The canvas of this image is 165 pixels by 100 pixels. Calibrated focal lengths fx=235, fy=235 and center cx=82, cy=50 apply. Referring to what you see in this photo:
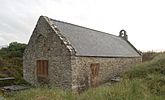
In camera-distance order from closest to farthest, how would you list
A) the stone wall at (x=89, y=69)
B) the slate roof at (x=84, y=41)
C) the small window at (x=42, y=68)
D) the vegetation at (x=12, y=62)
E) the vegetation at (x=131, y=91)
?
the vegetation at (x=131, y=91) < the stone wall at (x=89, y=69) < the slate roof at (x=84, y=41) < the small window at (x=42, y=68) < the vegetation at (x=12, y=62)

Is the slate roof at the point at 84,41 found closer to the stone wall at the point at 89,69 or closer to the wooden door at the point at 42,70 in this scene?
the stone wall at the point at 89,69

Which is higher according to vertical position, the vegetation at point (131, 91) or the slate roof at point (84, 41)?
the slate roof at point (84, 41)

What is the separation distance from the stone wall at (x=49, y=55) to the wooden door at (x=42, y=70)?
0.35 metres

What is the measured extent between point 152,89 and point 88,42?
9.68m

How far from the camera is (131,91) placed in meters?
10.1

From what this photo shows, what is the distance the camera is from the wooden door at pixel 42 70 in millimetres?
18547

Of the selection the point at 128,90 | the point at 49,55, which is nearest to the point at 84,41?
the point at 49,55

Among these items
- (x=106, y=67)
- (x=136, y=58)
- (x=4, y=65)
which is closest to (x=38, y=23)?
(x=106, y=67)

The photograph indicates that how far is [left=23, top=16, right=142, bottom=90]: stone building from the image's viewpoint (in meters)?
16.8

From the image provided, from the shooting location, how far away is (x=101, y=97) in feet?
32.5

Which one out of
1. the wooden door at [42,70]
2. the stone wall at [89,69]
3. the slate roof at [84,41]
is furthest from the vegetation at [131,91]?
the wooden door at [42,70]

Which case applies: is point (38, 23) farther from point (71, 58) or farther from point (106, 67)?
point (106, 67)

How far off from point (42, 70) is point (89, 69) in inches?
149

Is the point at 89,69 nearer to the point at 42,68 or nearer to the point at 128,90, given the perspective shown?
the point at 42,68
